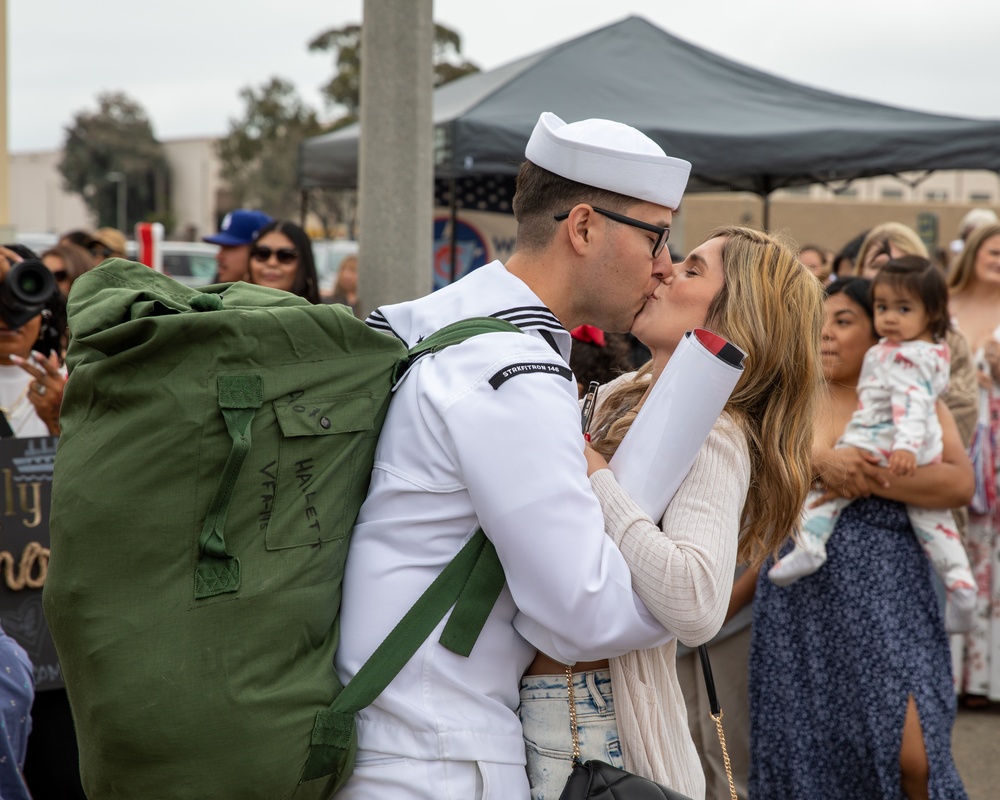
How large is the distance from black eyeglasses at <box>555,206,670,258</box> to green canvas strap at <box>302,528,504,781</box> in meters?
0.67

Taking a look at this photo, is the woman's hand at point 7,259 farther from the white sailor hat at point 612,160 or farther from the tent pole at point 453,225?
the tent pole at point 453,225

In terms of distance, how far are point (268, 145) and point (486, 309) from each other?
135 ft

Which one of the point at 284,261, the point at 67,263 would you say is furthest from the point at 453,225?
the point at 67,263

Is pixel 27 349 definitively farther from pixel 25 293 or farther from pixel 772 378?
pixel 772 378

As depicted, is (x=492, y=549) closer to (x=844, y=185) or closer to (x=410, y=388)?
(x=410, y=388)

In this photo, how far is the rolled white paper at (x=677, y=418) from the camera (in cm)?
187

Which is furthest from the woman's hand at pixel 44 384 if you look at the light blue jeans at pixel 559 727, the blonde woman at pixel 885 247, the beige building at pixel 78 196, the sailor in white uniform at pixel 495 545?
the beige building at pixel 78 196

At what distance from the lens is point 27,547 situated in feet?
9.87

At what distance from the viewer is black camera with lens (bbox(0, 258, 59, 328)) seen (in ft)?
10.7

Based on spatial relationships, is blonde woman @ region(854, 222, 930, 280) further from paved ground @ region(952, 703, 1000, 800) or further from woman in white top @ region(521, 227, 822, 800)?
woman in white top @ region(521, 227, 822, 800)

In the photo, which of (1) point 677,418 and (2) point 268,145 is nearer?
(1) point 677,418

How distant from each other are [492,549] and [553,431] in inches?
8.9

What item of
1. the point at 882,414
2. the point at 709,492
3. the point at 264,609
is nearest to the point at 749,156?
the point at 882,414

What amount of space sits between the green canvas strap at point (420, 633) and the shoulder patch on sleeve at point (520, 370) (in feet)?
0.85
